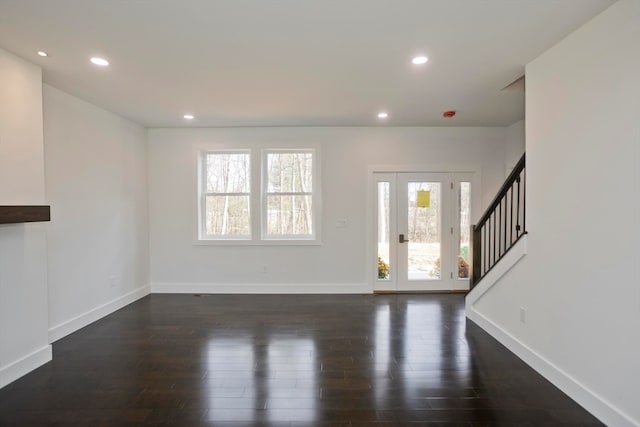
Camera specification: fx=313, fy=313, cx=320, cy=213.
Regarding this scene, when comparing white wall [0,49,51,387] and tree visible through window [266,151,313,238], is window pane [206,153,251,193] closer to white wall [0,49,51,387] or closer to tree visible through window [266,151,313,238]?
tree visible through window [266,151,313,238]

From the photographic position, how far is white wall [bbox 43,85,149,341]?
11.1ft

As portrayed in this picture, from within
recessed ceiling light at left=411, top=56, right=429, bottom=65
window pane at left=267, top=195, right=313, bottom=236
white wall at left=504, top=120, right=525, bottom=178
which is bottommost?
window pane at left=267, top=195, right=313, bottom=236

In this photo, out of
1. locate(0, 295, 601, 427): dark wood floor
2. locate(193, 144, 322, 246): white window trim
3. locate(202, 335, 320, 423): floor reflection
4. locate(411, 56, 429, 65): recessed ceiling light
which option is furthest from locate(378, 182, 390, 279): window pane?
locate(411, 56, 429, 65): recessed ceiling light

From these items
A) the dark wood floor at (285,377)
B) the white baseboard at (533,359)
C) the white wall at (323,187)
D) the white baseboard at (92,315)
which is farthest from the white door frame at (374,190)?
the white baseboard at (92,315)

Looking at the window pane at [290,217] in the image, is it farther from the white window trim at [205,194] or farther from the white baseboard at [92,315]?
the white baseboard at [92,315]

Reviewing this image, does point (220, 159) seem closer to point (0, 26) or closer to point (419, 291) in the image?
point (0, 26)

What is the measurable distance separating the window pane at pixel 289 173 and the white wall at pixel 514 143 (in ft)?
10.6

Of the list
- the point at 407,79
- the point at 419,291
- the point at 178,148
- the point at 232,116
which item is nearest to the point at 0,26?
the point at 232,116

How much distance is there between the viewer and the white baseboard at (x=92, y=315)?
11.0ft

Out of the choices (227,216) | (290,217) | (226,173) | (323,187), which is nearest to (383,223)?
(323,187)

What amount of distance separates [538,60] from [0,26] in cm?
422

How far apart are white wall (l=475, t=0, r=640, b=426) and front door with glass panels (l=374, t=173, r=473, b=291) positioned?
2.28 m

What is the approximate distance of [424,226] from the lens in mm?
5211

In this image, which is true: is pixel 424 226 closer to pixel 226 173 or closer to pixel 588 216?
pixel 588 216
